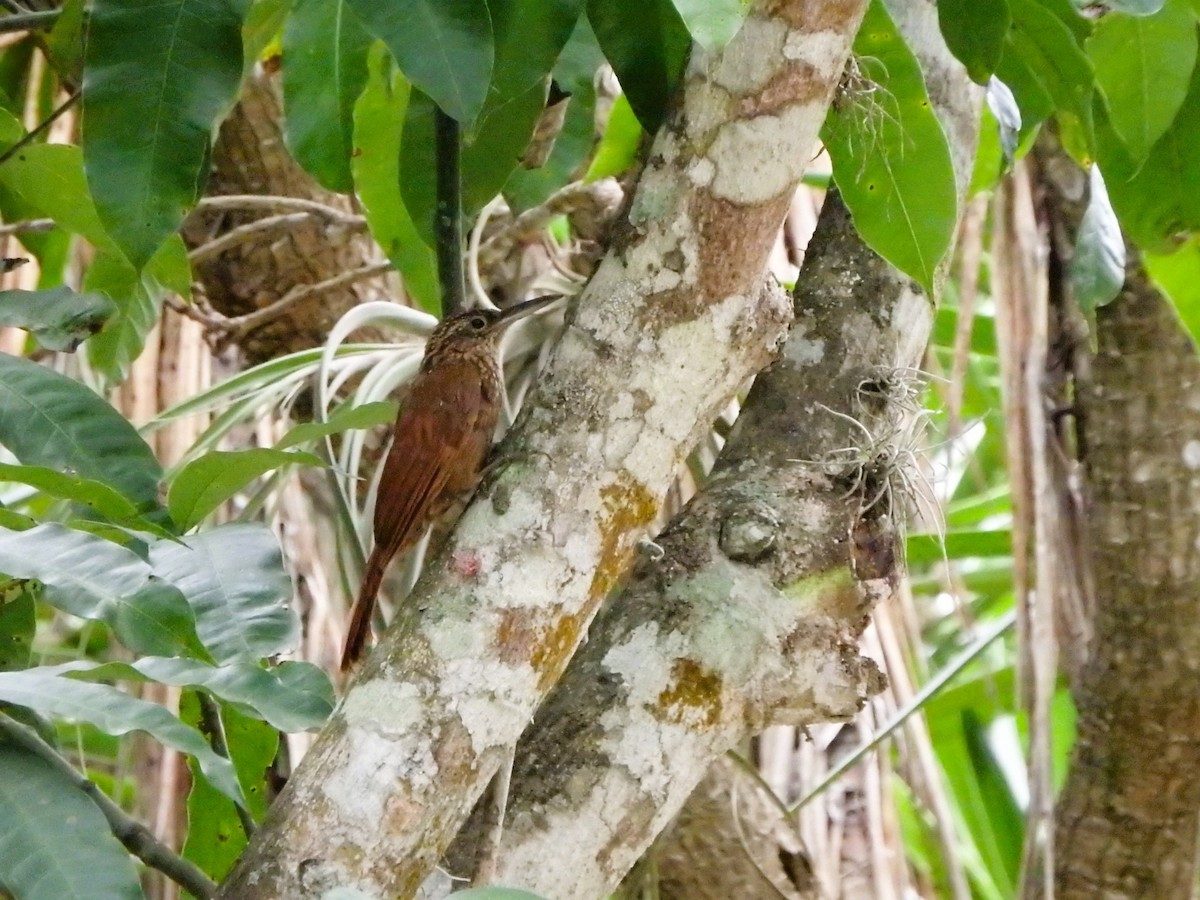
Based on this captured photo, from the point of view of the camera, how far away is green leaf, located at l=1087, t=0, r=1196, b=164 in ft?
6.77

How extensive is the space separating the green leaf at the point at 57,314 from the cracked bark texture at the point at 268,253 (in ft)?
5.23

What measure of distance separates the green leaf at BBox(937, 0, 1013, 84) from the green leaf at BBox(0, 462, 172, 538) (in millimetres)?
1098

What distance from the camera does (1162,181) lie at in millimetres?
2250

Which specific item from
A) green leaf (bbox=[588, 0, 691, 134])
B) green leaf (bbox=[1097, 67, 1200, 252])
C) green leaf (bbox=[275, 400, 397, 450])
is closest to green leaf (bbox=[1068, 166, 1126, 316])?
green leaf (bbox=[1097, 67, 1200, 252])

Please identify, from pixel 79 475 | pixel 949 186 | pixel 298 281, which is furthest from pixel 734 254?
pixel 298 281

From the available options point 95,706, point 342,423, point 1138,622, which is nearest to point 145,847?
point 95,706

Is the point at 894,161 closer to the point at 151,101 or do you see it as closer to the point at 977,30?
the point at 977,30

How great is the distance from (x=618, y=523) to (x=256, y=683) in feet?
1.46

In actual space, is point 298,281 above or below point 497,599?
above

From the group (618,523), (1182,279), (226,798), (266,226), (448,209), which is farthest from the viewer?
(266,226)

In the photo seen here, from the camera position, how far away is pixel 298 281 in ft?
11.5

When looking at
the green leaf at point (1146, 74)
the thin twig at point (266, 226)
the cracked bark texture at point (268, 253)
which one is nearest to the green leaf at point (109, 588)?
the green leaf at point (1146, 74)

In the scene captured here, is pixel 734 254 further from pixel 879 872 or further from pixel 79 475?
pixel 879 872

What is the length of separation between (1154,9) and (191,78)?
1.18 meters
